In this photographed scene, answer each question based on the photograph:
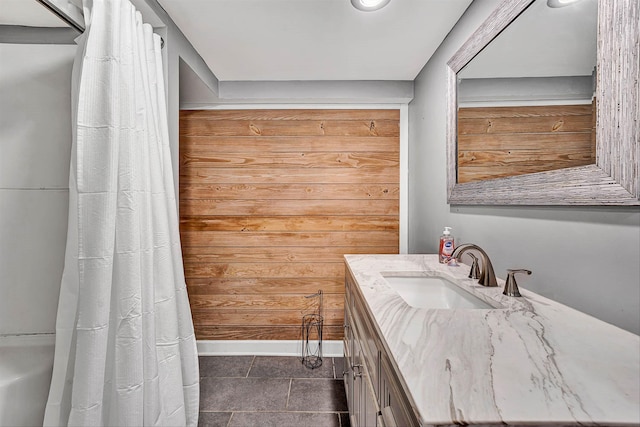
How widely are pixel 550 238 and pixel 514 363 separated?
2.03ft

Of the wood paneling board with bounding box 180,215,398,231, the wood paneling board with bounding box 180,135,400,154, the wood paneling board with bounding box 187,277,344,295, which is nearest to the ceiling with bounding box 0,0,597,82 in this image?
the wood paneling board with bounding box 180,135,400,154

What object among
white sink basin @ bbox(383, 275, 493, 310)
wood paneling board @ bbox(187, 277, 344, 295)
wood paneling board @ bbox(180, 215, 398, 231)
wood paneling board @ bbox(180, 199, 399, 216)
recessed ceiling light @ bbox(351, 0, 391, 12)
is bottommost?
wood paneling board @ bbox(187, 277, 344, 295)

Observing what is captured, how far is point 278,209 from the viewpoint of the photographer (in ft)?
9.16

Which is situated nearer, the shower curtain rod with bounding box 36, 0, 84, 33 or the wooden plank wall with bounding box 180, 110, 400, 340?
the shower curtain rod with bounding box 36, 0, 84, 33

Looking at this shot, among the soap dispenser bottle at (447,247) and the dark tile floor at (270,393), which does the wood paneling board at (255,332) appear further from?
the soap dispenser bottle at (447,247)

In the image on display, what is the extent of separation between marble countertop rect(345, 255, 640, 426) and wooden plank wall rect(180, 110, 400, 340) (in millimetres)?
1711

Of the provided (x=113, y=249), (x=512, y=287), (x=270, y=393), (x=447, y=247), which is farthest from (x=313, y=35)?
(x=270, y=393)

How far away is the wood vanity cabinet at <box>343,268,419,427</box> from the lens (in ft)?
2.55

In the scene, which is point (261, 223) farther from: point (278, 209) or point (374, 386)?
A: point (374, 386)

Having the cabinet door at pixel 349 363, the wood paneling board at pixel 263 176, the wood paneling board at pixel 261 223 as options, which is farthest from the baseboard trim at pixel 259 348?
the wood paneling board at pixel 263 176

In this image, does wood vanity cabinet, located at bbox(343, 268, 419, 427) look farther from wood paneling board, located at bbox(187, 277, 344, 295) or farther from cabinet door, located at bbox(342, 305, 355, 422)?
wood paneling board, located at bbox(187, 277, 344, 295)

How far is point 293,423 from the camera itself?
1.93 metres

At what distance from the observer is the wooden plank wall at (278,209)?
9.14 feet

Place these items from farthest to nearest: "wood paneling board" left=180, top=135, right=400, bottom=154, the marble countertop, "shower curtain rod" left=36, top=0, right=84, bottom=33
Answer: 1. "wood paneling board" left=180, top=135, right=400, bottom=154
2. "shower curtain rod" left=36, top=0, right=84, bottom=33
3. the marble countertop
